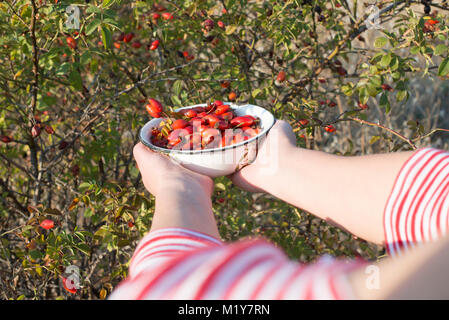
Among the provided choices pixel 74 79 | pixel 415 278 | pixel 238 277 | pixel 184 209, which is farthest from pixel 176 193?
pixel 74 79

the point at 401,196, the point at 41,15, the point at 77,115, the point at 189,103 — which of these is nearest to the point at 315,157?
the point at 401,196

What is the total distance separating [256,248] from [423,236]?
1.13ft

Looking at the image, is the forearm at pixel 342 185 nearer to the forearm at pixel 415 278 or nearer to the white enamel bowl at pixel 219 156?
the white enamel bowl at pixel 219 156

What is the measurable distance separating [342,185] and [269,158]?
288 millimetres

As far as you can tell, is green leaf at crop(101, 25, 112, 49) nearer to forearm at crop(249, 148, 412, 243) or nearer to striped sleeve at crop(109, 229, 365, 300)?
forearm at crop(249, 148, 412, 243)

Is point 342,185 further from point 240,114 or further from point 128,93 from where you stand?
point 128,93

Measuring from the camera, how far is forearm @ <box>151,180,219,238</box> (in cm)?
80

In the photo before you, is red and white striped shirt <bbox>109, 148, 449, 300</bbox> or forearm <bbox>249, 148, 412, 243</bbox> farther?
forearm <bbox>249, 148, 412, 243</bbox>

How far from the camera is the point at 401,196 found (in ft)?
2.78

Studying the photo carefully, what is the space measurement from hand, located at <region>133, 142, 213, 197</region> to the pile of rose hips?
2.4 inches

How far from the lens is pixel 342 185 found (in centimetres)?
98

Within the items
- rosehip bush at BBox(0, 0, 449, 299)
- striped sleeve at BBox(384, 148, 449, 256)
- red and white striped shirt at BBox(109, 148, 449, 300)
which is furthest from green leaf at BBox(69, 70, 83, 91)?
striped sleeve at BBox(384, 148, 449, 256)

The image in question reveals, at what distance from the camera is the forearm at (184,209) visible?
0.80 meters
